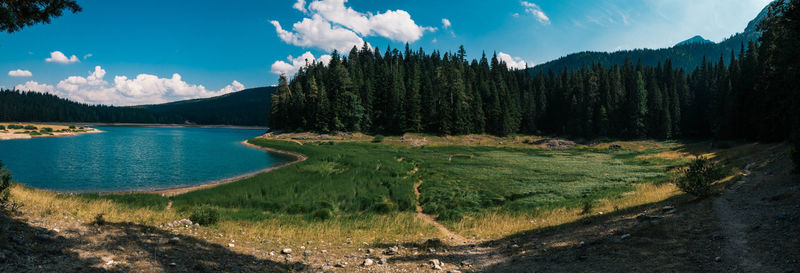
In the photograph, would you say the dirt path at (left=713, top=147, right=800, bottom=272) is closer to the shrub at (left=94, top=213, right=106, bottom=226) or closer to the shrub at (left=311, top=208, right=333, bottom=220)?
the shrub at (left=311, top=208, right=333, bottom=220)

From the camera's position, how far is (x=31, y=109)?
200 meters

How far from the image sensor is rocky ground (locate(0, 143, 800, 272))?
28.3 ft

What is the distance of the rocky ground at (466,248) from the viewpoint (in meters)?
8.64

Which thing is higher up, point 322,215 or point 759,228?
point 759,228

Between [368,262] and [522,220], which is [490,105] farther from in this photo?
[368,262]

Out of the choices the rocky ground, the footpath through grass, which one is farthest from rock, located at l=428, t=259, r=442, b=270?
the footpath through grass

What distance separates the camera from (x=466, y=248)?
44.3 ft

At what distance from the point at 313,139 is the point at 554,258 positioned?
269 ft

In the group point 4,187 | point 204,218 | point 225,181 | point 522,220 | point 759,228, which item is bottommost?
point 225,181

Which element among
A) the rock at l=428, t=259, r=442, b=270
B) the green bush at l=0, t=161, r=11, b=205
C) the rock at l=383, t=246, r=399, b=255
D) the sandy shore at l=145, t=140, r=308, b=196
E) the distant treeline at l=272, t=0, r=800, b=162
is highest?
the distant treeline at l=272, t=0, r=800, b=162

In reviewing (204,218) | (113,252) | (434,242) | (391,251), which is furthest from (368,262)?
(204,218)

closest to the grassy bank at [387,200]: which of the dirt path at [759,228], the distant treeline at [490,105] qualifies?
the dirt path at [759,228]

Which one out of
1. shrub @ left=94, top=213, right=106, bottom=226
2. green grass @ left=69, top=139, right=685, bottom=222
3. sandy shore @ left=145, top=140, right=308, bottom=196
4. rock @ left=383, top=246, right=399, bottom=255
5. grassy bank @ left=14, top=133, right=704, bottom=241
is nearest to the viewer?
shrub @ left=94, top=213, right=106, bottom=226

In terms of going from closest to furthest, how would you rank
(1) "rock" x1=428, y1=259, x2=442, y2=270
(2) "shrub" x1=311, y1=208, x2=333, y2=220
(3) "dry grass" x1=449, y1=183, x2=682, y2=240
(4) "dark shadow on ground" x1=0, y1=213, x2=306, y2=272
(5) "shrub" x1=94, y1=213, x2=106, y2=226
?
(4) "dark shadow on ground" x1=0, y1=213, x2=306, y2=272, (1) "rock" x1=428, y1=259, x2=442, y2=270, (5) "shrub" x1=94, y1=213, x2=106, y2=226, (3) "dry grass" x1=449, y1=183, x2=682, y2=240, (2) "shrub" x1=311, y1=208, x2=333, y2=220
